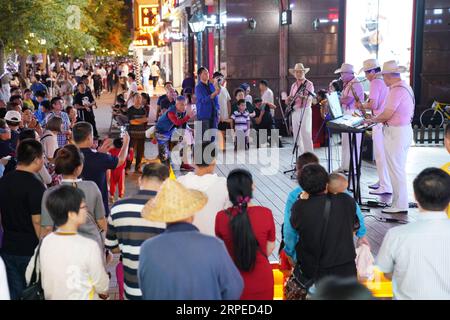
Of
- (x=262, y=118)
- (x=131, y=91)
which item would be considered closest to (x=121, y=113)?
(x=131, y=91)

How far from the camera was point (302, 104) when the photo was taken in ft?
42.9

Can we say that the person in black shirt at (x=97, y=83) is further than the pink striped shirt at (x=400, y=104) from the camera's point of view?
Yes

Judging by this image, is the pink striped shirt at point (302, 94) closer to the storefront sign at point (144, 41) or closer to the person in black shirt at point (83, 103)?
the person in black shirt at point (83, 103)

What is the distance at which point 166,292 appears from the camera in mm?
3596

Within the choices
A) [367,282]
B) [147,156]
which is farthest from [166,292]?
[147,156]

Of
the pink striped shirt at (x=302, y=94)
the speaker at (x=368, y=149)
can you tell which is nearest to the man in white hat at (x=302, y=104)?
the pink striped shirt at (x=302, y=94)

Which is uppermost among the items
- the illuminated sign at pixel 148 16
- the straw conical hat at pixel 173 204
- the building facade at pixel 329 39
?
the illuminated sign at pixel 148 16

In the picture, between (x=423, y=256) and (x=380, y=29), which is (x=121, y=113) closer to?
(x=380, y=29)

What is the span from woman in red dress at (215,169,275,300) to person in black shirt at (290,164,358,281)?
29cm

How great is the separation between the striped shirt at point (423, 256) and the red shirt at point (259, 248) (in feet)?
3.21

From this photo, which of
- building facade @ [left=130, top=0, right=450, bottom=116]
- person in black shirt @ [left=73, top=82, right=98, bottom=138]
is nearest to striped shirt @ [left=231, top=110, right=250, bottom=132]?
building facade @ [left=130, top=0, right=450, bottom=116]

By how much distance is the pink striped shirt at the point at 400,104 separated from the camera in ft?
30.3

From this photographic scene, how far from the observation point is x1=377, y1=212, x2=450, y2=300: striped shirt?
3.83m

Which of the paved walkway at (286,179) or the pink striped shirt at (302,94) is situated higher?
the pink striped shirt at (302,94)
